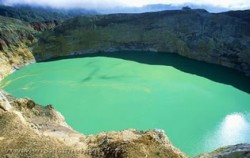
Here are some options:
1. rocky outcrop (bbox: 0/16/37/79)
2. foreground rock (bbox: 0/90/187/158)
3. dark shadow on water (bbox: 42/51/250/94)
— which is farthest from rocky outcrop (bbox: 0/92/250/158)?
rocky outcrop (bbox: 0/16/37/79)

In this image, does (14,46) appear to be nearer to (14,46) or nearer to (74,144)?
(14,46)

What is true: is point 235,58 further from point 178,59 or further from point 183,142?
point 183,142

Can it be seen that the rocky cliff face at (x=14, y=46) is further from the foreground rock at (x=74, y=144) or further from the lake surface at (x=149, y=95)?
the foreground rock at (x=74, y=144)

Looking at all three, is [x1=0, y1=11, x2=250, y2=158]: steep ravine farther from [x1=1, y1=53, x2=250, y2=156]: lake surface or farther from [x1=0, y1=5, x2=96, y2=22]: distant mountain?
[x1=0, y1=5, x2=96, y2=22]: distant mountain

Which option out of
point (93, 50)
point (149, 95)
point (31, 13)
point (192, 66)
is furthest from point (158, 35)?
point (31, 13)

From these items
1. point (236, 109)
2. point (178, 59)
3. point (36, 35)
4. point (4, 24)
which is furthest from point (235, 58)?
point (4, 24)

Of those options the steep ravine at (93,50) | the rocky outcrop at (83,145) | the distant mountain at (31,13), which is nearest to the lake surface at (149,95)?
Answer: the steep ravine at (93,50)
